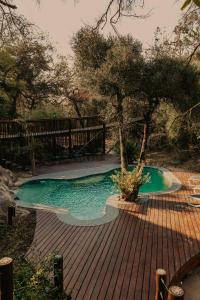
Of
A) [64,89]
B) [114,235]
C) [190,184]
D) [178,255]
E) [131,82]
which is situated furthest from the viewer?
[64,89]

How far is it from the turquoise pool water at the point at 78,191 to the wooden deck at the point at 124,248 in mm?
1611

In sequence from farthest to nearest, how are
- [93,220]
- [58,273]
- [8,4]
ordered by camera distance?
[93,220] < [58,273] < [8,4]

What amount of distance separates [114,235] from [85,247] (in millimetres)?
976

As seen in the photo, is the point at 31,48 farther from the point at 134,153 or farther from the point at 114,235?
the point at 114,235

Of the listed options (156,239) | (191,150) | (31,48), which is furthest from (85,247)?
(31,48)

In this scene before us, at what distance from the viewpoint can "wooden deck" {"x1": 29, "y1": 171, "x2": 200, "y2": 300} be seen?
516cm

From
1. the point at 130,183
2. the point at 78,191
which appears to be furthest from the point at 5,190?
the point at 130,183

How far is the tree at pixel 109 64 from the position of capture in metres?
10.5

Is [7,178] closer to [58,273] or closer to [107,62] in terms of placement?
[107,62]

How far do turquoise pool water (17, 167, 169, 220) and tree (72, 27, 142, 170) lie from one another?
225 cm

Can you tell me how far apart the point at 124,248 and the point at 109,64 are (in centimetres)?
676

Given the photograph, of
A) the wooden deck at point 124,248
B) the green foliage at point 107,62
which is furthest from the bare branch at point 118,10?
the green foliage at point 107,62

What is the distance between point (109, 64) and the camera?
10484 mm

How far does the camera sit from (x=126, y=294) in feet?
16.1
